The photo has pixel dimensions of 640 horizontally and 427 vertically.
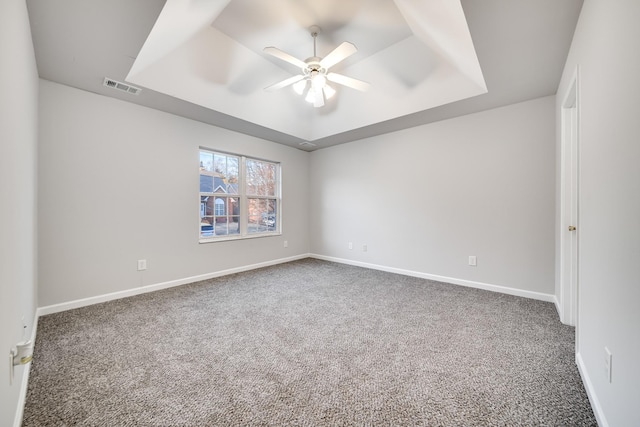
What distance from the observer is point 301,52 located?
127 inches

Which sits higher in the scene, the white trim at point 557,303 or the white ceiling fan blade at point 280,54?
the white ceiling fan blade at point 280,54

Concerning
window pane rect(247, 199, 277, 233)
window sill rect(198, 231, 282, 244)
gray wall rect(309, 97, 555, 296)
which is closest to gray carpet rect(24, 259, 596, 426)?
gray wall rect(309, 97, 555, 296)

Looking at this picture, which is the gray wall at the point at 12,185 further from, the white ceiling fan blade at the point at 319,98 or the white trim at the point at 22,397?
the white ceiling fan blade at the point at 319,98

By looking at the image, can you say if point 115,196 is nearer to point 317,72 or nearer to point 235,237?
point 235,237

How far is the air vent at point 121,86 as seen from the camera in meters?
2.65

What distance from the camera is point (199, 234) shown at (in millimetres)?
3812

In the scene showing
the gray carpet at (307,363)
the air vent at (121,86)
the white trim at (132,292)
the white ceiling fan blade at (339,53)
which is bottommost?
the gray carpet at (307,363)

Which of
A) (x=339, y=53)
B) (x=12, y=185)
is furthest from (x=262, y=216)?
(x=12, y=185)

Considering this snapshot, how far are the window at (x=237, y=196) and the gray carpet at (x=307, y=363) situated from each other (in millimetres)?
1386

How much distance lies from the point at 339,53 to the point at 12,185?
2522mm

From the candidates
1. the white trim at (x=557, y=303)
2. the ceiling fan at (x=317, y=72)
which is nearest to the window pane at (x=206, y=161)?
the ceiling fan at (x=317, y=72)

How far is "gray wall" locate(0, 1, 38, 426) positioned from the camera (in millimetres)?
1121

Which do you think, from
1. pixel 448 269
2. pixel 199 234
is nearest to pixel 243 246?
pixel 199 234

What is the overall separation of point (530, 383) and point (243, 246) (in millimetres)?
3849
